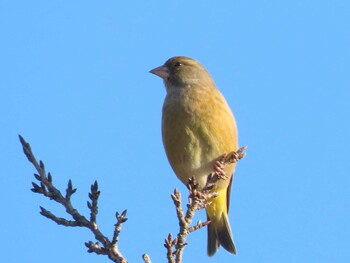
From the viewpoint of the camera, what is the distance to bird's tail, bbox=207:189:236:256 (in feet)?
22.0

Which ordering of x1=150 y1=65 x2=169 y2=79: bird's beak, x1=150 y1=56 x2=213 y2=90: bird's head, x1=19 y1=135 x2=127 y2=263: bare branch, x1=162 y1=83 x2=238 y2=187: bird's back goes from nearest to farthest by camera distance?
x1=19 y1=135 x2=127 y2=263: bare branch → x1=162 y1=83 x2=238 y2=187: bird's back → x1=150 y1=56 x2=213 y2=90: bird's head → x1=150 y1=65 x2=169 y2=79: bird's beak

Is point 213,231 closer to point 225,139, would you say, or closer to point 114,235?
point 225,139

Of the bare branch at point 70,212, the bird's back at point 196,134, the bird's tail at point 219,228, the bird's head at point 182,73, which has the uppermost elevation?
the bird's head at point 182,73

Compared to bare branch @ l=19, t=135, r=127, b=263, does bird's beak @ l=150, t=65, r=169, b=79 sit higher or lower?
higher

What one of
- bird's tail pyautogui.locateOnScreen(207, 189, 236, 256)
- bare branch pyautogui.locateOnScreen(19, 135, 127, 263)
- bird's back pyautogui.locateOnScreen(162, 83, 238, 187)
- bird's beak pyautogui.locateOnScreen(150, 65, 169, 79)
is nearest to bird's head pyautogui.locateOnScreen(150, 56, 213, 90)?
bird's beak pyautogui.locateOnScreen(150, 65, 169, 79)

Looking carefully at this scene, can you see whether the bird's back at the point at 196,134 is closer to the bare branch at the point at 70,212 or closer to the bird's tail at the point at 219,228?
the bird's tail at the point at 219,228

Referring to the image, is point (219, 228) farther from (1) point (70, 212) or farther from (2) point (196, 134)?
(1) point (70, 212)

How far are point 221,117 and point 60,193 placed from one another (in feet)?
9.26

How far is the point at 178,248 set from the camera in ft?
10.9

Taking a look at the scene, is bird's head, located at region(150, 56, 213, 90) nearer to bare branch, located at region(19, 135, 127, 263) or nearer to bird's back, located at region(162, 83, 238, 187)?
bird's back, located at region(162, 83, 238, 187)

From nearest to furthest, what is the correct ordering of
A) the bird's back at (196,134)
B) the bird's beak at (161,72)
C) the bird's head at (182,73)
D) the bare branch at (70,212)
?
the bare branch at (70,212) < the bird's back at (196,134) < the bird's head at (182,73) < the bird's beak at (161,72)

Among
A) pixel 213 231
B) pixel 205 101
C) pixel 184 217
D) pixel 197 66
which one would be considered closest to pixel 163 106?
pixel 205 101

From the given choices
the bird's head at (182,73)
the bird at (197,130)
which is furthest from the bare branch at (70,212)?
the bird's head at (182,73)

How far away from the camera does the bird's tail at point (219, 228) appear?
6711 millimetres
